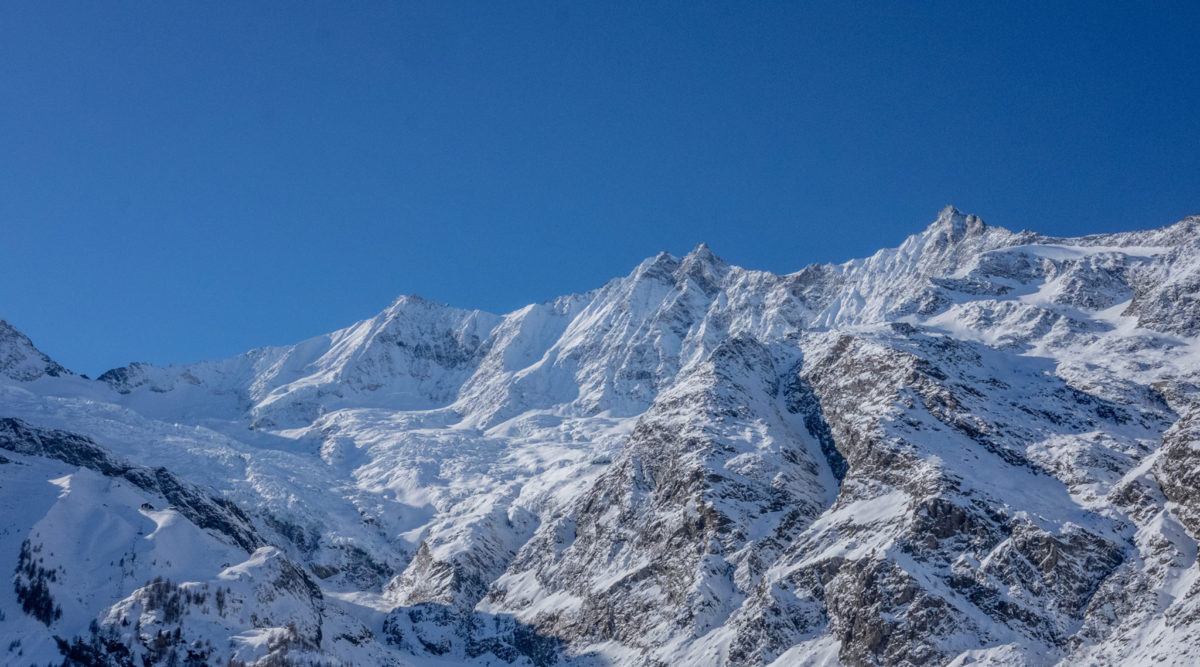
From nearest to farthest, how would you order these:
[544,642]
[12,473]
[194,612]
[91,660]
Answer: [91,660], [194,612], [12,473], [544,642]

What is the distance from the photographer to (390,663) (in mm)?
161625

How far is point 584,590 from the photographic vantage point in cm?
18238

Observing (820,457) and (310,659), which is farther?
(820,457)

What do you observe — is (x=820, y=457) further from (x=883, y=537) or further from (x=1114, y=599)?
(x=1114, y=599)

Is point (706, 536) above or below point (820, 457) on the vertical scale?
below

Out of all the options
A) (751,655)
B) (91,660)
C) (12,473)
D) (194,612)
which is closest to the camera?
(91,660)

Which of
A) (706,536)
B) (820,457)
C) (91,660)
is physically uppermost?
(820,457)

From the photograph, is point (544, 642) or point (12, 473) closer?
point (12, 473)

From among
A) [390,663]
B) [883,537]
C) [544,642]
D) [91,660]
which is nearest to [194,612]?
[91,660]

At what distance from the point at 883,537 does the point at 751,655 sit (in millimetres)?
25947

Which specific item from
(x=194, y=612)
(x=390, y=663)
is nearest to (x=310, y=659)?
(x=194, y=612)

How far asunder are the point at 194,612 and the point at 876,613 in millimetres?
91544

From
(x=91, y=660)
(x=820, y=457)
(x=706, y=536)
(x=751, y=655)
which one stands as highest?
(x=820, y=457)

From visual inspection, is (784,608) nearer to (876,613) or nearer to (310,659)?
(876,613)
